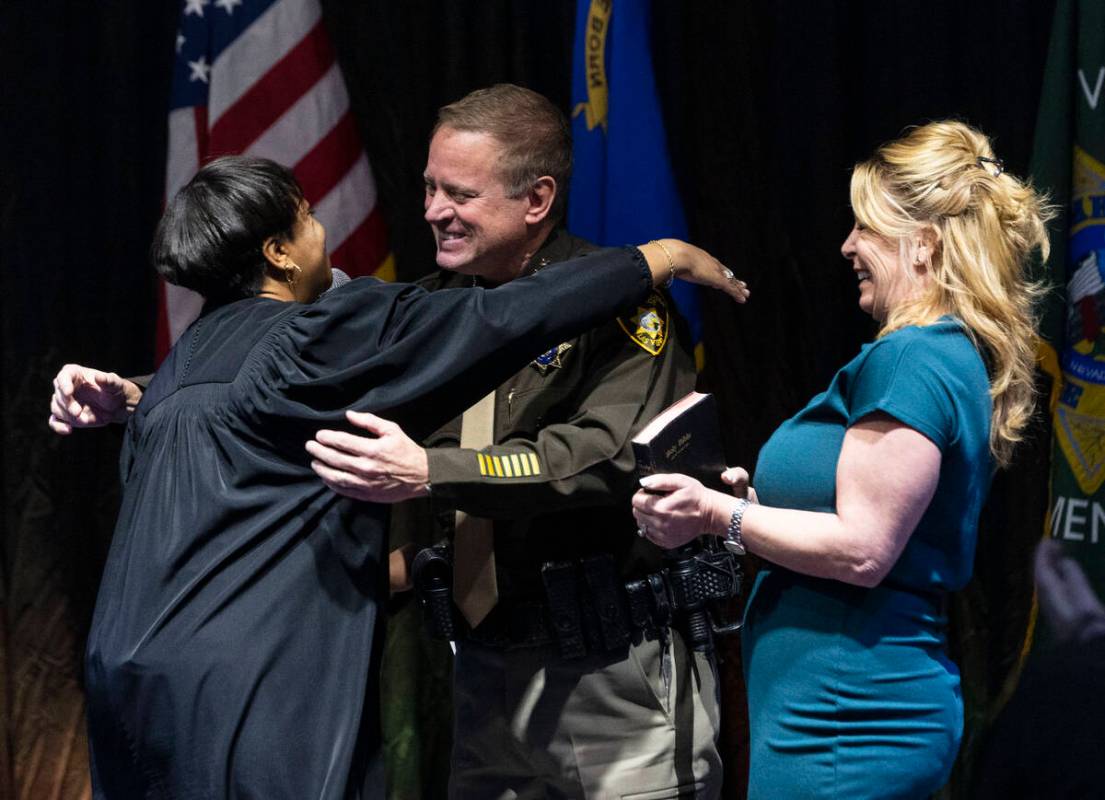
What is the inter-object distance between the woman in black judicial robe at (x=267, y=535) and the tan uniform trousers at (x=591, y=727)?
42 cm

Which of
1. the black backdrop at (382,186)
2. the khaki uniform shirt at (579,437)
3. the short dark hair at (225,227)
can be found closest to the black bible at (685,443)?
the khaki uniform shirt at (579,437)

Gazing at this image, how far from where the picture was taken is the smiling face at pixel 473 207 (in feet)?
8.71

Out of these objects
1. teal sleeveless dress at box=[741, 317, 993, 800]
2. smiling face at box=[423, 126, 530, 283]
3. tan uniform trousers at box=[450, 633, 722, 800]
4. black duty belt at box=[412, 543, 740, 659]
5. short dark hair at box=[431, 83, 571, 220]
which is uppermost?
short dark hair at box=[431, 83, 571, 220]

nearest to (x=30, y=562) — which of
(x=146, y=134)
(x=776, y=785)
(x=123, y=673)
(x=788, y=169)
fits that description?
(x=146, y=134)

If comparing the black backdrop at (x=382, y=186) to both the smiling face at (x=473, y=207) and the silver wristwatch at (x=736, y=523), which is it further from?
the silver wristwatch at (x=736, y=523)

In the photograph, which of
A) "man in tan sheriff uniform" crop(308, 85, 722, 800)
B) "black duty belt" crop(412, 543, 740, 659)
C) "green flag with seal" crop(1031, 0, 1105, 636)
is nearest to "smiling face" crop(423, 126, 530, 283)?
"man in tan sheriff uniform" crop(308, 85, 722, 800)

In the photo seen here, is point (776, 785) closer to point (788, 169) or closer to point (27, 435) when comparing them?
point (788, 169)

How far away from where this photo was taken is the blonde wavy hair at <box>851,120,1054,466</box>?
2031 millimetres

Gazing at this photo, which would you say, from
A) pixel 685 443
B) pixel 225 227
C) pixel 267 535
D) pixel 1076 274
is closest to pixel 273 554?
pixel 267 535

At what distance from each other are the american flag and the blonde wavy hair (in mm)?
2021

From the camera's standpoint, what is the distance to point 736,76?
3629 mm

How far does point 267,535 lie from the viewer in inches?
85.0

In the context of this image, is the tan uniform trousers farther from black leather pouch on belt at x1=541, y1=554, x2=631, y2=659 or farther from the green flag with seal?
the green flag with seal

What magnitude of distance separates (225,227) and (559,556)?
0.79 meters
